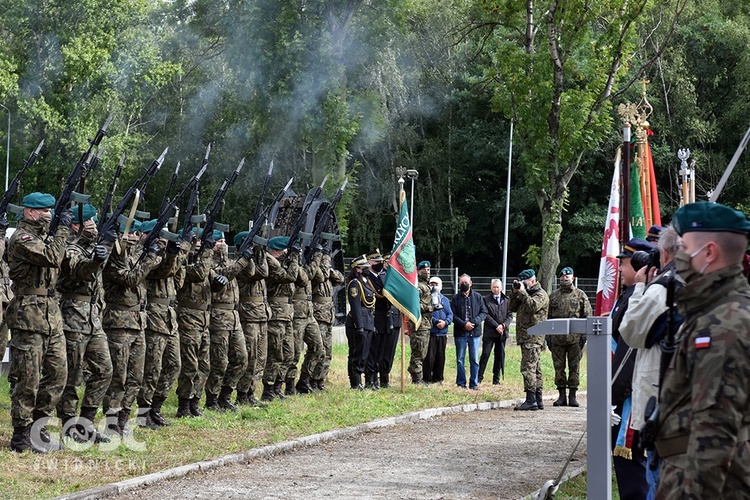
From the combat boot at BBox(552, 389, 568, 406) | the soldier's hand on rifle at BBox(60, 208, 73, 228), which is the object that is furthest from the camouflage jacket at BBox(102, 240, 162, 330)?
the combat boot at BBox(552, 389, 568, 406)

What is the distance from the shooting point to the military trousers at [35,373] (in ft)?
29.7

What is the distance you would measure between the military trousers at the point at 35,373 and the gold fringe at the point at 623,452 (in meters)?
5.16

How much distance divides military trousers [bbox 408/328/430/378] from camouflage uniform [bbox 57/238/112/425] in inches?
344

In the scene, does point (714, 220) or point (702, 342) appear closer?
point (702, 342)

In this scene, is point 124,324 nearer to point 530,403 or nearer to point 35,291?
point 35,291

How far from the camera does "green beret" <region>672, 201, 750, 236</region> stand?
4090 mm

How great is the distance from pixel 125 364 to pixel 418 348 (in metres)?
8.50

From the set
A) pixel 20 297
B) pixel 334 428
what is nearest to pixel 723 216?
pixel 20 297

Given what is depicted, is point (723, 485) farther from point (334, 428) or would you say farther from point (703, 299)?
point (334, 428)

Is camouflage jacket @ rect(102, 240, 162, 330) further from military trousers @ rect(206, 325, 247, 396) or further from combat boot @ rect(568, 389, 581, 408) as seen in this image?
combat boot @ rect(568, 389, 581, 408)

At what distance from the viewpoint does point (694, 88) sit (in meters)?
42.6

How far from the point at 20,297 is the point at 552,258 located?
15796 millimetres

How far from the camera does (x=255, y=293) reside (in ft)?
43.8

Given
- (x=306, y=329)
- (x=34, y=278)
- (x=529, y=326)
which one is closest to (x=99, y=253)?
(x=34, y=278)
